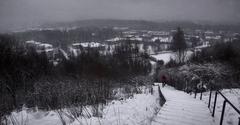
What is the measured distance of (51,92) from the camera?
7727 mm

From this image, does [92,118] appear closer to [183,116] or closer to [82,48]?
[183,116]

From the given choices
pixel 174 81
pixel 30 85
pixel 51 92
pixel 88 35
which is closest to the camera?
pixel 51 92

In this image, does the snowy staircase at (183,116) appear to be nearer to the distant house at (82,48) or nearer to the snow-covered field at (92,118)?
the snow-covered field at (92,118)

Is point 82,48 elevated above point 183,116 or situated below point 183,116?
below

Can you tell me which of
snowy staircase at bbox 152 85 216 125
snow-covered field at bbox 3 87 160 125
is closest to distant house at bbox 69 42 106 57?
snow-covered field at bbox 3 87 160 125

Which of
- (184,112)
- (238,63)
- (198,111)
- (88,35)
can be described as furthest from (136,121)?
(88,35)

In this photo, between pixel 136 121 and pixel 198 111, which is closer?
pixel 136 121

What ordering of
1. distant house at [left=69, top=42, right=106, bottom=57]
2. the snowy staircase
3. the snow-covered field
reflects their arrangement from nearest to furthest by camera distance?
the snowy staircase, the snow-covered field, distant house at [left=69, top=42, right=106, bottom=57]

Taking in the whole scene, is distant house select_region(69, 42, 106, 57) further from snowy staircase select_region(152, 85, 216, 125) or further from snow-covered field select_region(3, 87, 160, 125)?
snowy staircase select_region(152, 85, 216, 125)

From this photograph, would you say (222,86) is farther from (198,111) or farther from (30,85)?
(30,85)

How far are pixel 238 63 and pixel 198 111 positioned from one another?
19195 millimetres

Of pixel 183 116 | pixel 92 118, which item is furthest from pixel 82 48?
pixel 183 116

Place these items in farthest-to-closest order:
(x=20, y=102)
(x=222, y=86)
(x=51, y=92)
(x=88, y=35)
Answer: (x=88, y=35), (x=222, y=86), (x=20, y=102), (x=51, y=92)

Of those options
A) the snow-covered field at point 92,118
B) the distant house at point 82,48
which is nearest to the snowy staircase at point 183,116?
the snow-covered field at point 92,118
